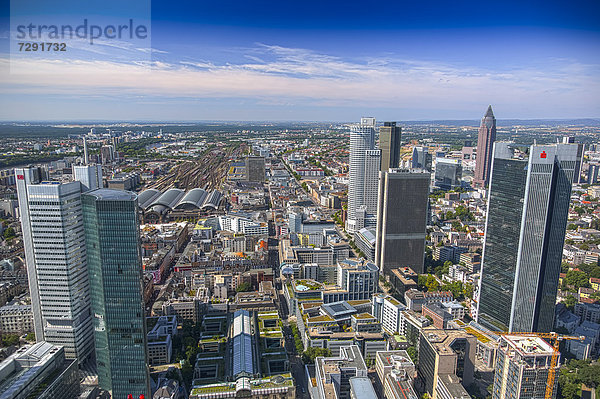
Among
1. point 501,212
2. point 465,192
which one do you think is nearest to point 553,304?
point 501,212

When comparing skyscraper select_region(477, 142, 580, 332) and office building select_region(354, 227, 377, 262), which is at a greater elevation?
skyscraper select_region(477, 142, 580, 332)

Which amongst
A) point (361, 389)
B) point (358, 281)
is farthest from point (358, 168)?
point (361, 389)

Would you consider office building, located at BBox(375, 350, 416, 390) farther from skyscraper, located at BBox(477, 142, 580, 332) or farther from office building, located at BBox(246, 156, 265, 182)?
office building, located at BBox(246, 156, 265, 182)

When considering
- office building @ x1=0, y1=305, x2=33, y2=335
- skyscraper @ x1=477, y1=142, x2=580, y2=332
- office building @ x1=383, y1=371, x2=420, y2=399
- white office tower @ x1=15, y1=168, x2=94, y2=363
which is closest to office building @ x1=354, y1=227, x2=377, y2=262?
skyscraper @ x1=477, y1=142, x2=580, y2=332

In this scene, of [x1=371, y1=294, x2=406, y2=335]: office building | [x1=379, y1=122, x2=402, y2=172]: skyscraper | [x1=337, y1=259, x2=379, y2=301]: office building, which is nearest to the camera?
[x1=371, y1=294, x2=406, y2=335]: office building

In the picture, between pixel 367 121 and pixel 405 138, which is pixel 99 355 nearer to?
pixel 367 121
